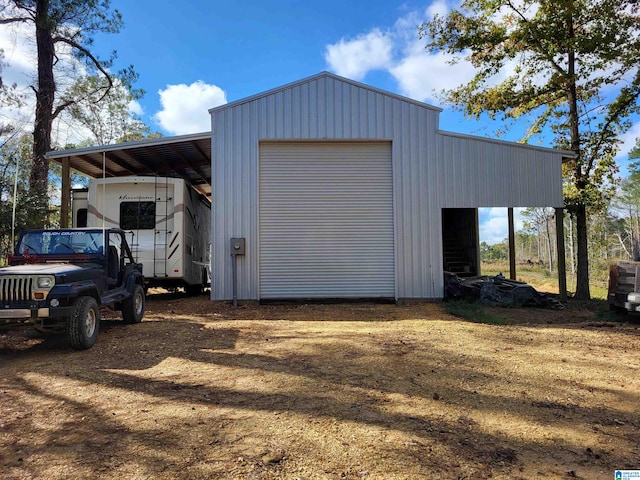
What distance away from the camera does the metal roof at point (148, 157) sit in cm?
1047

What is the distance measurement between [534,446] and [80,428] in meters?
3.46

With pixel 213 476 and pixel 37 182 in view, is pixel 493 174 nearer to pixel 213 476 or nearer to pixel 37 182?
pixel 213 476

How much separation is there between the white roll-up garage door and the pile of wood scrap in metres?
1.68

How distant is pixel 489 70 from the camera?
12.9m

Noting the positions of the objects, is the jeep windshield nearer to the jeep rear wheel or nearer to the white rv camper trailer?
the jeep rear wheel

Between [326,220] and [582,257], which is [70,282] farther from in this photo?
[582,257]

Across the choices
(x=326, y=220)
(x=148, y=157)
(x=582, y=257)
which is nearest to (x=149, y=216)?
(x=148, y=157)

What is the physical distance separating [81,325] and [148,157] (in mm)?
7931

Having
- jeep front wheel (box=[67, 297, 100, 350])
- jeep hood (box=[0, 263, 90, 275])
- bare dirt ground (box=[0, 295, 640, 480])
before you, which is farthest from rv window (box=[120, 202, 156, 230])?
jeep front wheel (box=[67, 297, 100, 350])

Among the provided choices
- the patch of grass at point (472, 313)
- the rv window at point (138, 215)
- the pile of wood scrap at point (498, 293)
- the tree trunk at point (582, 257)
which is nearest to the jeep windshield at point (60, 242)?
the rv window at point (138, 215)

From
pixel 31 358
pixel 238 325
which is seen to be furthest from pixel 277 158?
pixel 31 358

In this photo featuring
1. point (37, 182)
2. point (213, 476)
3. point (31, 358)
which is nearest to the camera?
point (213, 476)

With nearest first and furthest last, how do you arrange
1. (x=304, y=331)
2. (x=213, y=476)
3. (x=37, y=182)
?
(x=213, y=476), (x=304, y=331), (x=37, y=182)

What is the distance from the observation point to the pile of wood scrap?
10438mm
